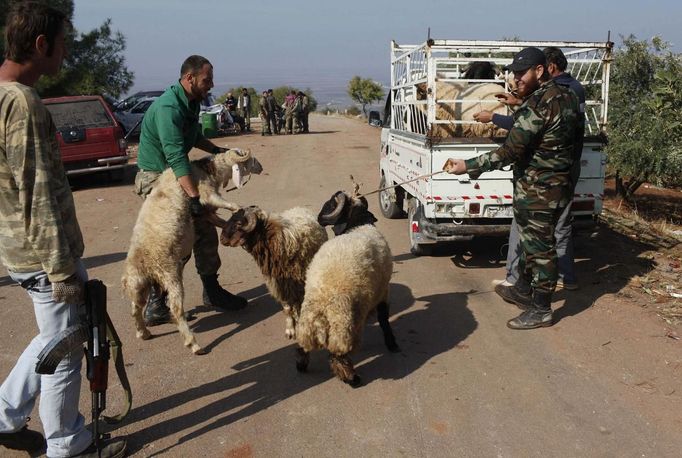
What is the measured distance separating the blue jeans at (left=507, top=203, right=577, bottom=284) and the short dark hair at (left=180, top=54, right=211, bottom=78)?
137 inches

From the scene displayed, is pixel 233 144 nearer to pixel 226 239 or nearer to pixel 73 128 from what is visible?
pixel 73 128

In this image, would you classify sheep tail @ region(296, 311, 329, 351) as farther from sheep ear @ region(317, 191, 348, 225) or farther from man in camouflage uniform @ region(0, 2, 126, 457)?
man in camouflage uniform @ region(0, 2, 126, 457)

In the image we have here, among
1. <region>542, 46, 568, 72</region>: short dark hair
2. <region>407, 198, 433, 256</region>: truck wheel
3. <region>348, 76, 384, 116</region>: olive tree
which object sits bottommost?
<region>407, 198, 433, 256</region>: truck wheel

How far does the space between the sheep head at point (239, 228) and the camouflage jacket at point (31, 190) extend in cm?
171

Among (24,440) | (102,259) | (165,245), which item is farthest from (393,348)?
(102,259)

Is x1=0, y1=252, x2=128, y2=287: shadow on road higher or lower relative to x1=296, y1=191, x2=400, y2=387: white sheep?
lower

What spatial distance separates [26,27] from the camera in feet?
8.38

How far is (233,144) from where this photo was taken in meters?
21.8

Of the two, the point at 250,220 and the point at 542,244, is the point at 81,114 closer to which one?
the point at 250,220

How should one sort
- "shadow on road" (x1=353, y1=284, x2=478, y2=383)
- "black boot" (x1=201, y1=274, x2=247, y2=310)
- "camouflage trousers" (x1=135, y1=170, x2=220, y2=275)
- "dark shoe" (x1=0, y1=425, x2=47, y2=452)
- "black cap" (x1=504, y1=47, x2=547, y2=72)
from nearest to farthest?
1. "dark shoe" (x1=0, y1=425, x2=47, y2=452)
2. "shadow on road" (x1=353, y1=284, x2=478, y2=383)
3. "black cap" (x1=504, y1=47, x2=547, y2=72)
4. "camouflage trousers" (x1=135, y1=170, x2=220, y2=275)
5. "black boot" (x1=201, y1=274, x2=247, y2=310)

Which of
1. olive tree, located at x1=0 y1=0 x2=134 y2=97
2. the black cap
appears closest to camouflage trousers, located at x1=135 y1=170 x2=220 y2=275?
the black cap

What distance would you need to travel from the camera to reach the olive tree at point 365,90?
200 ft

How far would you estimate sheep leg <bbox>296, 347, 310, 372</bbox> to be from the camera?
4.25 meters

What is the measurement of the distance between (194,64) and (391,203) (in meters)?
5.22
